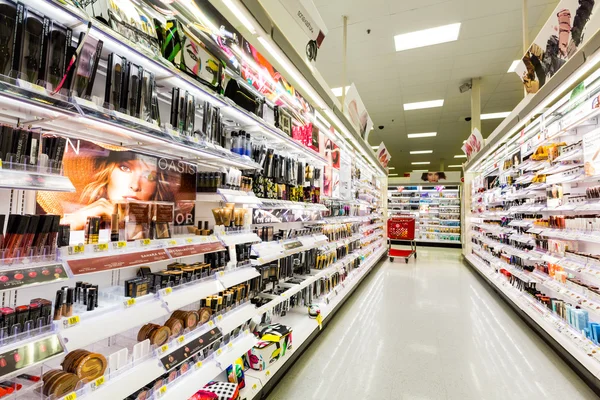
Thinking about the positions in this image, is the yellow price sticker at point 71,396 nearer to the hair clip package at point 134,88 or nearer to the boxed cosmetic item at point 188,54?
the hair clip package at point 134,88

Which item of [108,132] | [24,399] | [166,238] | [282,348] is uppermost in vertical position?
[108,132]

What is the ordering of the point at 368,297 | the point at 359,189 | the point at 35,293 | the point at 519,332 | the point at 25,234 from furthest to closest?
1. the point at 359,189
2. the point at 368,297
3. the point at 519,332
4. the point at 35,293
5. the point at 25,234

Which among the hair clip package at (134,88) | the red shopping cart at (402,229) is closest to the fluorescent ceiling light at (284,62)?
the hair clip package at (134,88)

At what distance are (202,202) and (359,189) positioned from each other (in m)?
5.24

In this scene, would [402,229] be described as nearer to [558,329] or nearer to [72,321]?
[558,329]

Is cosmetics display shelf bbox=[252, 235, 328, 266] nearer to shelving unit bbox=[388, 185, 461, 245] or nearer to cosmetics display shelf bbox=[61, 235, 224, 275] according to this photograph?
cosmetics display shelf bbox=[61, 235, 224, 275]

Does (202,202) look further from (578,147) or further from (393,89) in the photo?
(393,89)

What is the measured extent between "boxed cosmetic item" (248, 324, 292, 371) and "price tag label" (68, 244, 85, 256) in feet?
5.24

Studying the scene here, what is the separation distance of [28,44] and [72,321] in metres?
0.99

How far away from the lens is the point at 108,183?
1465mm

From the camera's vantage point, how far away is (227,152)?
2000 millimetres

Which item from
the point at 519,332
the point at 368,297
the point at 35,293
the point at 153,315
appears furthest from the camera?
the point at 368,297

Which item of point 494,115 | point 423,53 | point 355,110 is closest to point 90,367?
point 355,110

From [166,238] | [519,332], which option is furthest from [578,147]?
[166,238]
